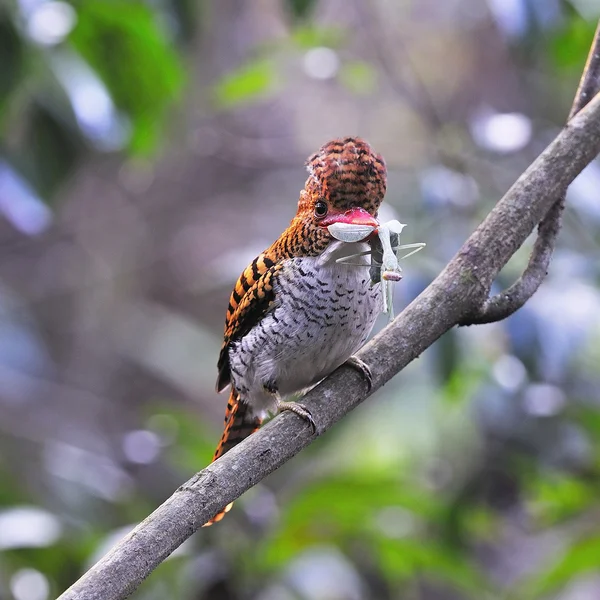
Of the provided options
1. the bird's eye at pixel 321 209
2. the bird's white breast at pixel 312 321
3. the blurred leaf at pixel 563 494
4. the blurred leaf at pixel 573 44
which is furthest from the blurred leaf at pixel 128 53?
the blurred leaf at pixel 563 494

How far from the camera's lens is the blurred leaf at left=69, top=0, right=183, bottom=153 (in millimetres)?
3201

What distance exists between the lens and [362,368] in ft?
6.72

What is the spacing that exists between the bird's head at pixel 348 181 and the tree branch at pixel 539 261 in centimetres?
33

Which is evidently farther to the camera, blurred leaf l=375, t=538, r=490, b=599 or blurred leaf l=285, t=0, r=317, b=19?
blurred leaf l=375, t=538, r=490, b=599

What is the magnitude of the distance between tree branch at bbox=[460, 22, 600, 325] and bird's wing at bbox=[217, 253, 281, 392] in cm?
57

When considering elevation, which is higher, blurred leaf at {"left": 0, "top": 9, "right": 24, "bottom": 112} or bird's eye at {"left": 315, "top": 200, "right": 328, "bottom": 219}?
blurred leaf at {"left": 0, "top": 9, "right": 24, "bottom": 112}

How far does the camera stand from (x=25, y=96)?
3.43 m

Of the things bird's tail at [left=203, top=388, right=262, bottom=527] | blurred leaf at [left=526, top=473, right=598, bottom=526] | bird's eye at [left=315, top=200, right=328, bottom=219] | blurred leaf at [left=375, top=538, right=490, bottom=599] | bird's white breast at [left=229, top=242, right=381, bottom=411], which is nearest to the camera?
bird's eye at [left=315, top=200, right=328, bottom=219]

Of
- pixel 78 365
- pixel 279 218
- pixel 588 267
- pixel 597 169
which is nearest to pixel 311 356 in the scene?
pixel 588 267

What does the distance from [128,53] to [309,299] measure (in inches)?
59.4

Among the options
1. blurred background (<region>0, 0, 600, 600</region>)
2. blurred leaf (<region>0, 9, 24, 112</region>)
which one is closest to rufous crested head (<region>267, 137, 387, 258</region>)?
blurred background (<region>0, 0, 600, 600</region>)

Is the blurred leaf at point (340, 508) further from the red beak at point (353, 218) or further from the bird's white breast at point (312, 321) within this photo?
the red beak at point (353, 218)

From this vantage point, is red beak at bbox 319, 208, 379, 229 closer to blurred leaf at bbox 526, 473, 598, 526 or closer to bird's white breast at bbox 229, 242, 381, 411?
bird's white breast at bbox 229, 242, 381, 411

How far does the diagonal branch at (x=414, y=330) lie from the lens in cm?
170
